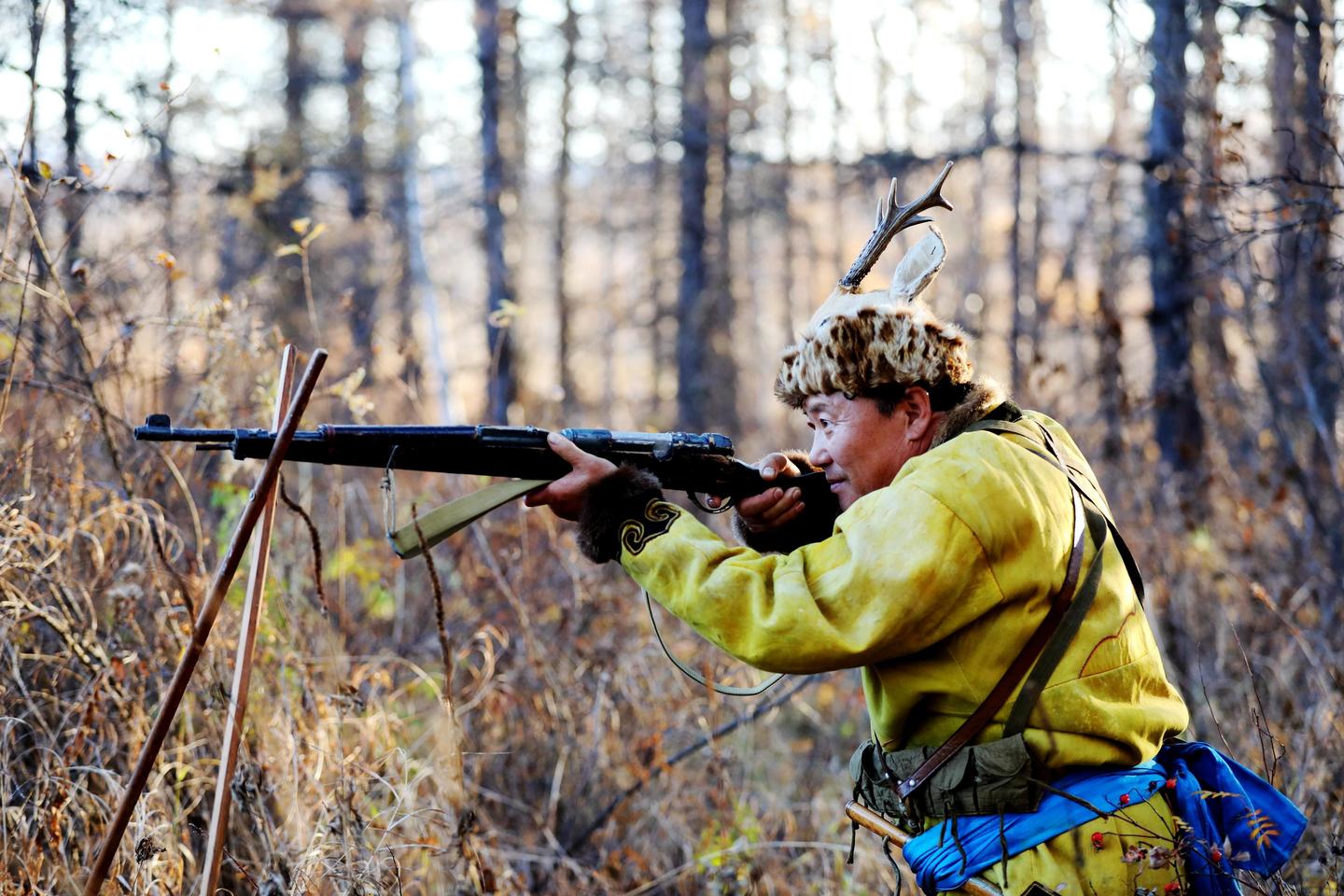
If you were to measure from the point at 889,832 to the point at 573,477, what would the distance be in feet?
3.81

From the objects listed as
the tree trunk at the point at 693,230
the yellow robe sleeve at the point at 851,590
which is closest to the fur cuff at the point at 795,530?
the yellow robe sleeve at the point at 851,590

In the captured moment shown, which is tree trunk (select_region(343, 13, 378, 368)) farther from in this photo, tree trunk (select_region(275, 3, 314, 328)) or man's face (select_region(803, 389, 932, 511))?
man's face (select_region(803, 389, 932, 511))

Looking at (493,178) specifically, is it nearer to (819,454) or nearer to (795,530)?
(795,530)

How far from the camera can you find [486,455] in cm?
290

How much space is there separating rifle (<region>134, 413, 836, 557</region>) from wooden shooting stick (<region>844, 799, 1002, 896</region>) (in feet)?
2.67

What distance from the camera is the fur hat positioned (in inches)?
113

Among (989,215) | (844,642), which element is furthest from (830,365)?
(989,215)

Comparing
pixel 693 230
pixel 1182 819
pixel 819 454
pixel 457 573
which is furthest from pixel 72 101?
pixel 693 230

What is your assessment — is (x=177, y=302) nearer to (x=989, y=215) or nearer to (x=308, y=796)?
(x=308, y=796)

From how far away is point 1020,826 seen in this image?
2.61m

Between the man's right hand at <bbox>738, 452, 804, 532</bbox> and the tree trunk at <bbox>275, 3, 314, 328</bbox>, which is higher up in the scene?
the tree trunk at <bbox>275, 3, 314, 328</bbox>

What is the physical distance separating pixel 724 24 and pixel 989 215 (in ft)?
47.1

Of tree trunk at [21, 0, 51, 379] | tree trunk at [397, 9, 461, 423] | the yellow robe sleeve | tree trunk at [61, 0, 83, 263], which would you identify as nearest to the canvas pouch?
the yellow robe sleeve

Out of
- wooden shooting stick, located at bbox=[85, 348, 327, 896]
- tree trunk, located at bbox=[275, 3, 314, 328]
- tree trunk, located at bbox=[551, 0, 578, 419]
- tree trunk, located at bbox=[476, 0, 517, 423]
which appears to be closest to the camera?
wooden shooting stick, located at bbox=[85, 348, 327, 896]
